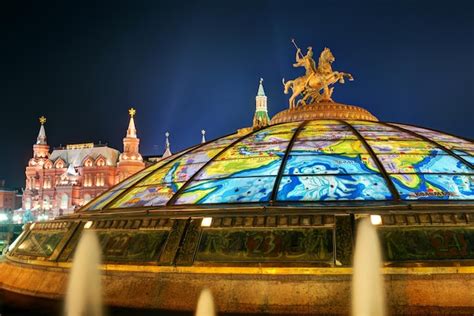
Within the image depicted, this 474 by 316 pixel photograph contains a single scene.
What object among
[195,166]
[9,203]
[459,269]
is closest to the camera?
[459,269]

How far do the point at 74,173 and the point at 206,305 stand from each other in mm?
80162

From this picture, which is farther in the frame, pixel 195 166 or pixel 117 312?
pixel 195 166

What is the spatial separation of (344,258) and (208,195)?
313 cm

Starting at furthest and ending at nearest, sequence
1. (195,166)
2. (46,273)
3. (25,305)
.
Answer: (195,166) → (46,273) → (25,305)

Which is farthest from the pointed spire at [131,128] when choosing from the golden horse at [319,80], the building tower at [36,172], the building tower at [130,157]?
the golden horse at [319,80]

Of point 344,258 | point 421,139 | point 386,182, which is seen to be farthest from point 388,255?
point 421,139

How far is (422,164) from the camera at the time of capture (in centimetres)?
938

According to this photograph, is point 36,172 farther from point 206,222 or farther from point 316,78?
point 206,222

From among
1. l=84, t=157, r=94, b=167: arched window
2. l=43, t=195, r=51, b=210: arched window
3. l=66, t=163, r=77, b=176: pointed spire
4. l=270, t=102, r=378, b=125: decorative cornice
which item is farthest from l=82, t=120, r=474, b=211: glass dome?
l=43, t=195, r=51, b=210: arched window

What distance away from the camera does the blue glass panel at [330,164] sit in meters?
9.07

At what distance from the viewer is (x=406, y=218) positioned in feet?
23.6

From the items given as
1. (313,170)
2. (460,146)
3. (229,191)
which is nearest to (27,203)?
(229,191)

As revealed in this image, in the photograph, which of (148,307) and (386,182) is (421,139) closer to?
(386,182)

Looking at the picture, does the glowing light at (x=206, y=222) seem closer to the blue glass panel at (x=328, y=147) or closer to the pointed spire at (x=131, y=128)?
the blue glass panel at (x=328, y=147)
